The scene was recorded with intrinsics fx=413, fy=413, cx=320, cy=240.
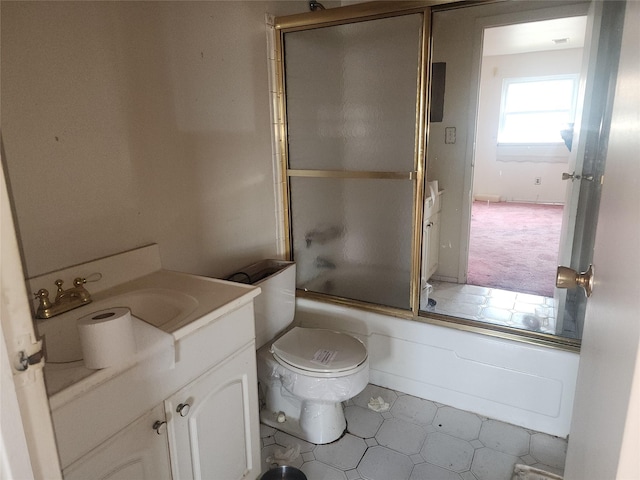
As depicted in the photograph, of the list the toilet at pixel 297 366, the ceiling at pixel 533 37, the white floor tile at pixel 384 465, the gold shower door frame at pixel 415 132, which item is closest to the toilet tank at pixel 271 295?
the toilet at pixel 297 366

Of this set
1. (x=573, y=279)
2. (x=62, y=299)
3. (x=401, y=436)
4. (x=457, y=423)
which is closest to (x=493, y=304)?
(x=457, y=423)

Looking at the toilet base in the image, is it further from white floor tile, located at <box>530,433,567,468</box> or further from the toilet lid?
white floor tile, located at <box>530,433,567,468</box>

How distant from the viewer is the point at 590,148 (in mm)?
1914

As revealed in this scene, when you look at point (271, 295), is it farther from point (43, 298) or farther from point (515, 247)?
point (515, 247)

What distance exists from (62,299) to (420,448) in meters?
1.49

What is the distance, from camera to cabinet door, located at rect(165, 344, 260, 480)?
1.13 m

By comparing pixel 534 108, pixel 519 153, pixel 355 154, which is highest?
pixel 534 108

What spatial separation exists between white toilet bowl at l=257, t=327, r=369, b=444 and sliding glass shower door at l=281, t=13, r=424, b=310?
500 mm

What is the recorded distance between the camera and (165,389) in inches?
41.6

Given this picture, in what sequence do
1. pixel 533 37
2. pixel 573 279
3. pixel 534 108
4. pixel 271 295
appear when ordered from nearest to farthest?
pixel 573 279 < pixel 271 295 < pixel 533 37 < pixel 534 108

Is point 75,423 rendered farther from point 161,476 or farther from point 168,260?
point 168,260

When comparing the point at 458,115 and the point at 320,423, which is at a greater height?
the point at 458,115

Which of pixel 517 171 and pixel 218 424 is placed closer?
pixel 218 424

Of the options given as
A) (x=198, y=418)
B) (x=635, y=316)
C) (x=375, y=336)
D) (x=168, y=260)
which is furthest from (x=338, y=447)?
(x=635, y=316)
